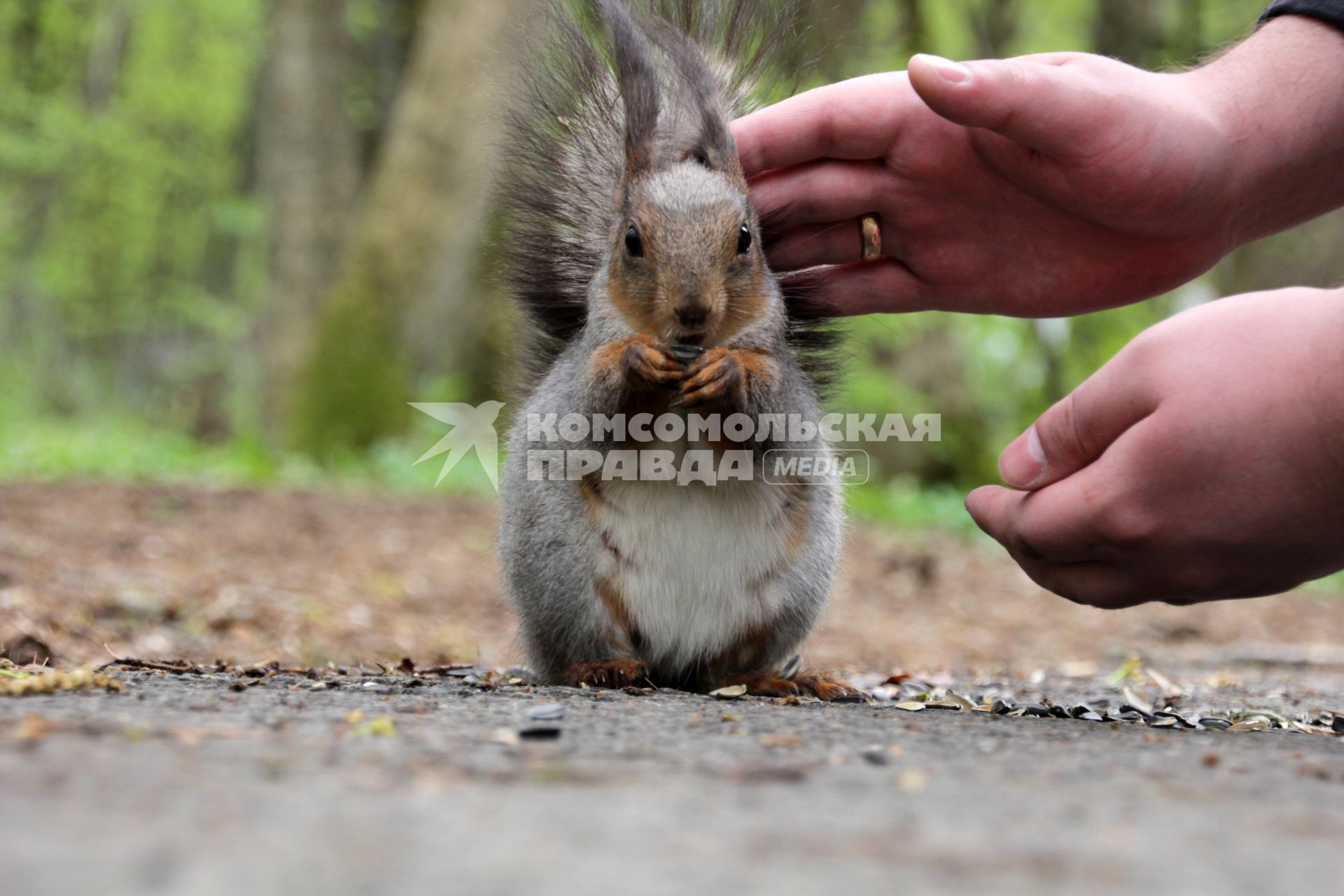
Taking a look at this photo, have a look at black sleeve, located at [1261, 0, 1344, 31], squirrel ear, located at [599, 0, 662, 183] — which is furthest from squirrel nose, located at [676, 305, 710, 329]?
black sleeve, located at [1261, 0, 1344, 31]

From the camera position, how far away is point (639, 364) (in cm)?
237

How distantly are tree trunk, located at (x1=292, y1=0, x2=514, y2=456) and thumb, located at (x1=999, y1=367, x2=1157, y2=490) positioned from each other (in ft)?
19.4

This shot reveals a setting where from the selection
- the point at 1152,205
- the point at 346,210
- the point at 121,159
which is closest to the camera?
the point at 1152,205

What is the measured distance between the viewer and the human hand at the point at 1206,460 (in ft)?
6.04

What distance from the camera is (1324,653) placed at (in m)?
5.00

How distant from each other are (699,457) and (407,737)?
1073 mm

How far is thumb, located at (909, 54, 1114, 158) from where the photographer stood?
7.45ft

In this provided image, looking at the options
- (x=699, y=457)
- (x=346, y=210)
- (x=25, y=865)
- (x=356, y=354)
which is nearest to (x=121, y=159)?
(x=346, y=210)

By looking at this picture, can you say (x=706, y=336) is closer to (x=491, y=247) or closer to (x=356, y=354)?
(x=491, y=247)

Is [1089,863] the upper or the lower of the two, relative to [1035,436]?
lower

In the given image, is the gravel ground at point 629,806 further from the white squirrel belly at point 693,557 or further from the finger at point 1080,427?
the white squirrel belly at point 693,557
